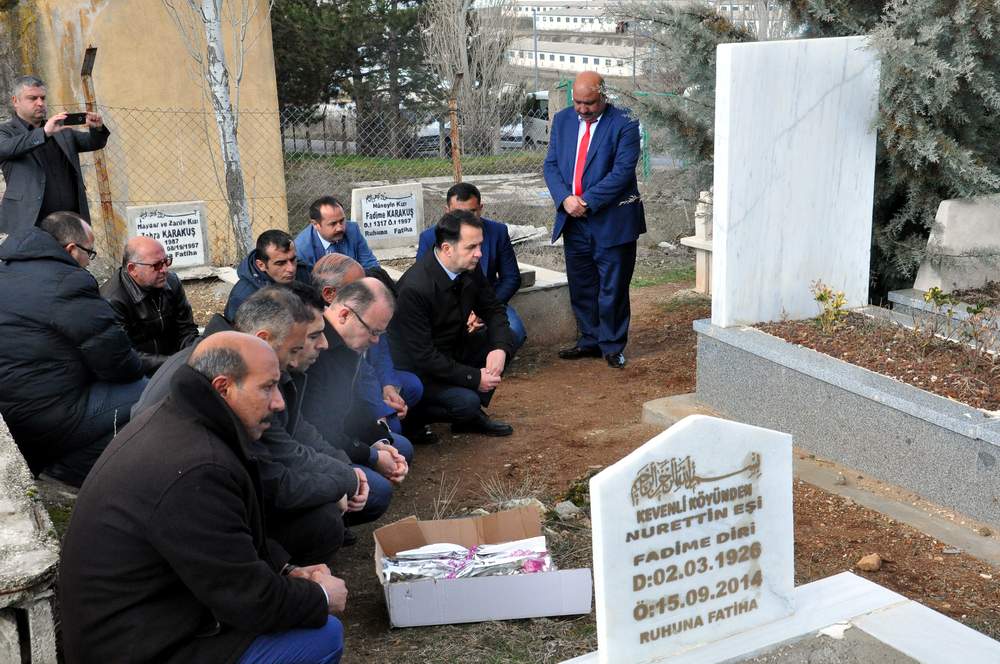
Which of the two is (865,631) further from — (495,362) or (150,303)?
(150,303)

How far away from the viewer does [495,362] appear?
586 cm

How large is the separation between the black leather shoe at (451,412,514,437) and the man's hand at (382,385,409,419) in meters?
0.74

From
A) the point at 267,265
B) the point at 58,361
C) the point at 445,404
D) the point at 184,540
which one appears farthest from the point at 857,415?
the point at 58,361

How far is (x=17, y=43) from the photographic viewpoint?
32.6 feet

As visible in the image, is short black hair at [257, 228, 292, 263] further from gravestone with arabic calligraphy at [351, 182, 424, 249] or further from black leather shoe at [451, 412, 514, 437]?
gravestone with arabic calligraphy at [351, 182, 424, 249]

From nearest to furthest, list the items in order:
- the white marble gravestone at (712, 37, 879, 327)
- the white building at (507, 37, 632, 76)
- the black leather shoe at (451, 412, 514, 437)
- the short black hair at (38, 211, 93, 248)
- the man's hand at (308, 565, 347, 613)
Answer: the man's hand at (308, 565, 347, 613), the short black hair at (38, 211, 93, 248), the white marble gravestone at (712, 37, 879, 327), the black leather shoe at (451, 412, 514, 437), the white building at (507, 37, 632, 76)

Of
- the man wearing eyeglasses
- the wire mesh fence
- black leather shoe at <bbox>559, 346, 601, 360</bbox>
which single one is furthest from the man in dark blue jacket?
the wire mesh fence

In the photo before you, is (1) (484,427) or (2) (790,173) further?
(1) (484,427)

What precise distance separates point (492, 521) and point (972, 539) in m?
2.08

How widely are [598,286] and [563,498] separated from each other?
279cm

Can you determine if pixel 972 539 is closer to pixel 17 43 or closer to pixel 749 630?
pixel 749 630

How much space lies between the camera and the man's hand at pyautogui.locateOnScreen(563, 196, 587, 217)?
7.16 metres

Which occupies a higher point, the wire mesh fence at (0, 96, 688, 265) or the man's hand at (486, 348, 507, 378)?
the wire mesh fence at (0, 96, 688, 265)

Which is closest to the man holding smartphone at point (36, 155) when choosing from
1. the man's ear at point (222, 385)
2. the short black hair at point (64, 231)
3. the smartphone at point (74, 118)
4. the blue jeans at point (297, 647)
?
the smartphone at point (74, 118)
